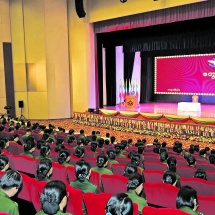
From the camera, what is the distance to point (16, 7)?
14719 millimetres

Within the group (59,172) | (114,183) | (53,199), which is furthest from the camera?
(59,172)

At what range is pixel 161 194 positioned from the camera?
302 centimetres

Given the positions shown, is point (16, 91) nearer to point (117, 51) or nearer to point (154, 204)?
point (117, 51)

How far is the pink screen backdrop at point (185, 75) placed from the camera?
646 inches

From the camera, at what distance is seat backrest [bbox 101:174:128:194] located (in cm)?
322

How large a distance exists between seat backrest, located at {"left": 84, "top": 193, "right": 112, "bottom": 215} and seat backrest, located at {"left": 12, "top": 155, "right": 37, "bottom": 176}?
1885 mm

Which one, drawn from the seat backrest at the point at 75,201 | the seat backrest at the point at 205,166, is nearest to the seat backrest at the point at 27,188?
the seat backrest at the point at 75,201

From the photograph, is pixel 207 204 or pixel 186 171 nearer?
pixel 207 204

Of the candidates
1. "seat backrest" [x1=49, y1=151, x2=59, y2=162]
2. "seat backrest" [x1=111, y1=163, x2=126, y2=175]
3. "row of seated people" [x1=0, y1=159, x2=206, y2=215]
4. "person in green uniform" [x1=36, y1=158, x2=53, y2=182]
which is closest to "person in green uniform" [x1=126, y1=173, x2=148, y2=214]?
"row of seated people" [x1=0, y1=159, x2=206, y2=215]

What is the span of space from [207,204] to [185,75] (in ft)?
50.5

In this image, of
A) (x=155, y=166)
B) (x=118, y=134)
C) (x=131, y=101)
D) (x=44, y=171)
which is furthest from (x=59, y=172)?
(x=131, y=101)

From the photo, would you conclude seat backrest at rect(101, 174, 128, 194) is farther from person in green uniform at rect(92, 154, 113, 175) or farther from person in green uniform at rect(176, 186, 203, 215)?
person in green uniform at rect(176, 186, 203, 215)

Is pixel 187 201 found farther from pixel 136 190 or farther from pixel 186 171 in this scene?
pixel 186 171

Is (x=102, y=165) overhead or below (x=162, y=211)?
below
